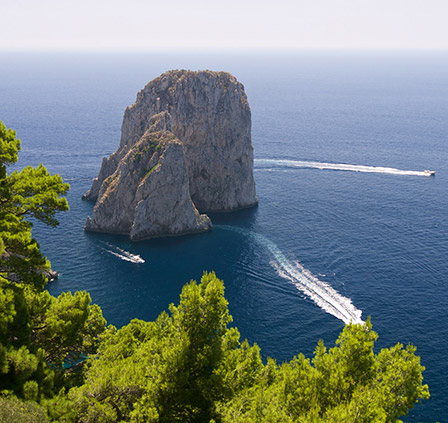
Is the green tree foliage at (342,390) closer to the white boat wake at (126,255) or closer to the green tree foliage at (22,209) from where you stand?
the green tree foliage at (22,209)

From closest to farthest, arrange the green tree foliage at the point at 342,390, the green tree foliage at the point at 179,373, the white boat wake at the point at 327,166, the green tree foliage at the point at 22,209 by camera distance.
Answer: the green tree foliage at the point at 342,390 → the green tree foliage at the point at 179,373 → the green tree foliage at the point at 22,209 → the white boat wake at the point at 327,166

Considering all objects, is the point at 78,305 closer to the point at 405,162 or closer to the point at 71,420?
the point at 71,420

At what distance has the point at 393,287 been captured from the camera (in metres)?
80.8

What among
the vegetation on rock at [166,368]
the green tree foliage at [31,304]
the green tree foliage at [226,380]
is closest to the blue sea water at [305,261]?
the green tree foliage at [226,380]

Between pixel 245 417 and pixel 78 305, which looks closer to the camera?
pixel 245 417

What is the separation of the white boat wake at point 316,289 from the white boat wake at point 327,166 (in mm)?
62539

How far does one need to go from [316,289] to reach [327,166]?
83602mm

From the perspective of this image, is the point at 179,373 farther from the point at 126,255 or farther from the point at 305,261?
the point at 126,255

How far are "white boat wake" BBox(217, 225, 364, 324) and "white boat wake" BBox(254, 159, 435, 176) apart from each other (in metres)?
62.5

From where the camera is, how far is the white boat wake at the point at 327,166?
490 feet

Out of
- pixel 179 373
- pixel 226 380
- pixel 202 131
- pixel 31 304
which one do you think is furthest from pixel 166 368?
pixel 202 131

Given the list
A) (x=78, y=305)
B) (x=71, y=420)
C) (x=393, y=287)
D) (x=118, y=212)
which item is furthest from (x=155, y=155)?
(x=71, y=420)

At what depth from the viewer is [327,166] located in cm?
15550

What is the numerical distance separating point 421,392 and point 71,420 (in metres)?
21.7
